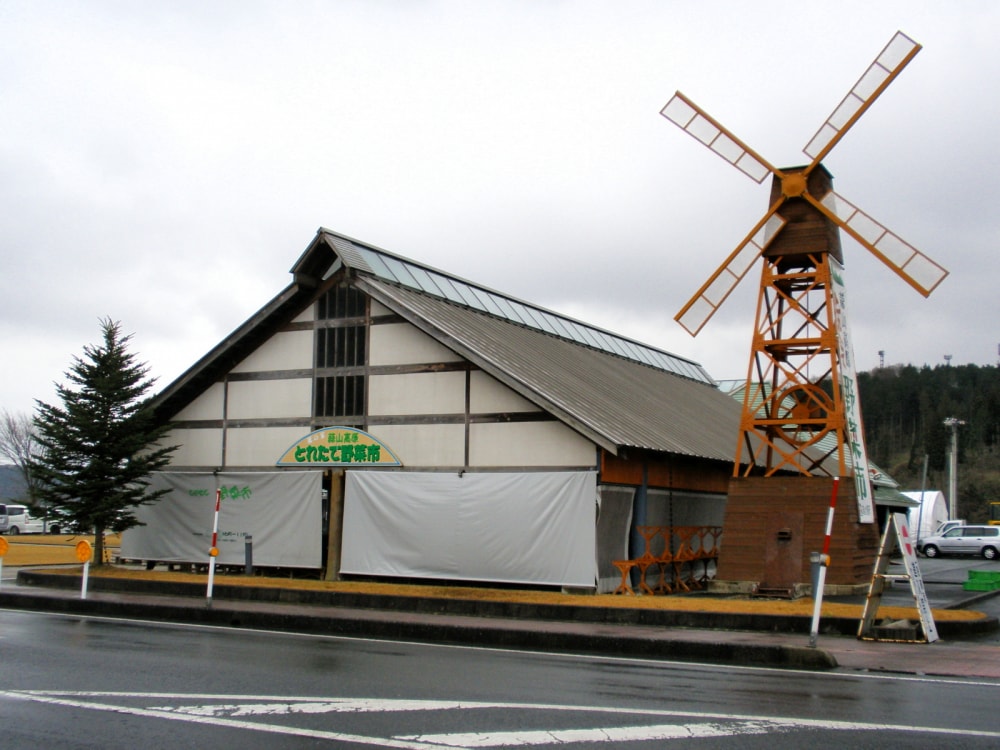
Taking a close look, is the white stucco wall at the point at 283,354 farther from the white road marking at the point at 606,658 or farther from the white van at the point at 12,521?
the white van at the point at 12,521

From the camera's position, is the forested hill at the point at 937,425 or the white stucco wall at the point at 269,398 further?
the forested hill at the point at 937,425

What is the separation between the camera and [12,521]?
50.3 m

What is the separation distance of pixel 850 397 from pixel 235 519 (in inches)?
→ 568

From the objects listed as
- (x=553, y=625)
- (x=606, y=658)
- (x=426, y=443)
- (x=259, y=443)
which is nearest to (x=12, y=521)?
(x=259, y=443)

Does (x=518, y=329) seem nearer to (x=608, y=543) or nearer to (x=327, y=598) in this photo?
(x=608, y=543)

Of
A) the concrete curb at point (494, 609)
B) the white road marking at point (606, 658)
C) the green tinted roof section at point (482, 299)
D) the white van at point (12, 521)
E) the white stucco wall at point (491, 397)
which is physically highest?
the green tinted roof section at point (482, 299)

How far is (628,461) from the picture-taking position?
20469 mm

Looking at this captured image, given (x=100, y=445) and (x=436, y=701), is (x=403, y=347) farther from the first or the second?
(x=436, y=701)

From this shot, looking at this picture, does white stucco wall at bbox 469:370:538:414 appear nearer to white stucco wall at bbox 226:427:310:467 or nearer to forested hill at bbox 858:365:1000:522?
white stucco wall at bbox 226:427:310:467

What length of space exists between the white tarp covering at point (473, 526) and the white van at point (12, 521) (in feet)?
117

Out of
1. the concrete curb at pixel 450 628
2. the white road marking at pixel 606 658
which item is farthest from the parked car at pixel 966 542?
the white road marking at pixel 606 658

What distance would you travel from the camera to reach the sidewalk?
12.1 meters

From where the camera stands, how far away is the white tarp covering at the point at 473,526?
19172mm

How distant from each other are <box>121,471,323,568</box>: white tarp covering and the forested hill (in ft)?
297
